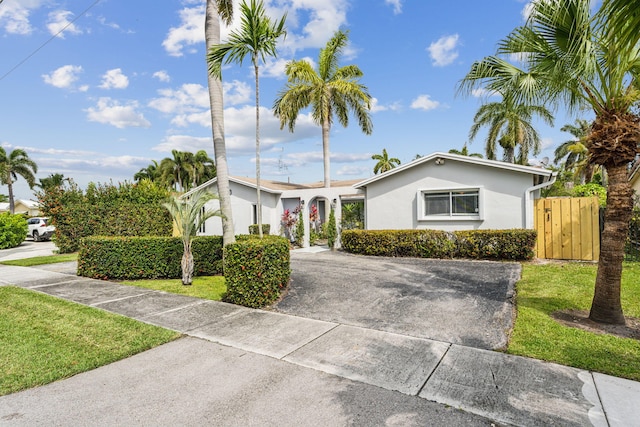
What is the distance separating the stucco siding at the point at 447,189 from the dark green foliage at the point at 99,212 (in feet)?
35.1

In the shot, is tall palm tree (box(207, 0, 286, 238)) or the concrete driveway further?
tall palm tree (box(207, 0, 286, 238))

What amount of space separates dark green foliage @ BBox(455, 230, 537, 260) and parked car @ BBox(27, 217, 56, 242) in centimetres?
2730

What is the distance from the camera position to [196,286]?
27.2 feet

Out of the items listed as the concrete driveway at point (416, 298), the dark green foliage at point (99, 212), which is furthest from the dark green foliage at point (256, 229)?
the concrete driveway at point (416, 298)

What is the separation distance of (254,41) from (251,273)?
195 inches

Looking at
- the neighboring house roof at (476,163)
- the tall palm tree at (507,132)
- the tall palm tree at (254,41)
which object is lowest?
the neighboring house roof at (476,163)

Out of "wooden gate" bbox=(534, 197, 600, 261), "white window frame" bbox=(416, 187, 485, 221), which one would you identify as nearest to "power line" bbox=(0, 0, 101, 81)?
"white window frame" bbox=(416, 187, 485, 221)

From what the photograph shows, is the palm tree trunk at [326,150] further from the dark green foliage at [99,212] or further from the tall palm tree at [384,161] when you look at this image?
the tall palm tree at [384,161]

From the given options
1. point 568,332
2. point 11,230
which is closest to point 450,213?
point 568,332

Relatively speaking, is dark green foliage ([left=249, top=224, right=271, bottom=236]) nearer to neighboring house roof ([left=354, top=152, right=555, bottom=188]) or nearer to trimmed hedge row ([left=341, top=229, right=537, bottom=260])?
trimmed hedge row ([left=341, top=229, right=537, bottom=260])

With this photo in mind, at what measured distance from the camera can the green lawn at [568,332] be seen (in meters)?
3.92

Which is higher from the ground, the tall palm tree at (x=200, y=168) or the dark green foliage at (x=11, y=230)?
the tall palm tree at (x=200, y=168)

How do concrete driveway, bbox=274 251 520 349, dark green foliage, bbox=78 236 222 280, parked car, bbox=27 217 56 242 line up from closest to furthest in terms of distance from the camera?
concrete driveway, bbox=274 251 520 349 < dark green foliage, bbox=78 236 222 280 < parked car, bbox=27 217 56 242

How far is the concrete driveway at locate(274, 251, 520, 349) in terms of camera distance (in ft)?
17.0
